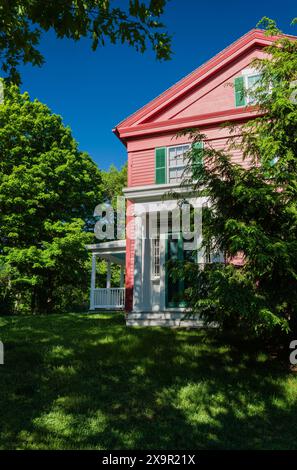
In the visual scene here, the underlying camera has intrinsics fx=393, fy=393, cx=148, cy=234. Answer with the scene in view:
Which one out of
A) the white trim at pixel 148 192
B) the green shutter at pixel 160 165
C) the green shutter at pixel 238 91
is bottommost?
the white trim at pixel 148 192

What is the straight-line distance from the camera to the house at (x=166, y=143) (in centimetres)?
1196

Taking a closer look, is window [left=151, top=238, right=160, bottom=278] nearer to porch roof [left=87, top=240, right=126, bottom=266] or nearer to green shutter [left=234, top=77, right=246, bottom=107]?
porch roof [left=87, top=240, right=126, bottom=266]

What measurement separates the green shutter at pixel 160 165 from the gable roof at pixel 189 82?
86 cm

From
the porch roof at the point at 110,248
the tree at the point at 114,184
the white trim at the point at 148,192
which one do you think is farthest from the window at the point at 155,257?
the tree at the point at 114,184

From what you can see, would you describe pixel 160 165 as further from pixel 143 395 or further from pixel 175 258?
pixel 143 395

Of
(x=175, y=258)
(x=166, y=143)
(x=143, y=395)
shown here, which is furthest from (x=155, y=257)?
(x=143, y=395)

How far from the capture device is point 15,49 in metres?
5.74

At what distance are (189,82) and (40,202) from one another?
12961mm

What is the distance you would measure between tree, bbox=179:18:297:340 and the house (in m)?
3.97

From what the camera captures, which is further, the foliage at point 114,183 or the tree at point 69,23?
the foliage at point 114,183

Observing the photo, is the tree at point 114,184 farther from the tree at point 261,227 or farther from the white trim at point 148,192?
the tree at point 261,227
